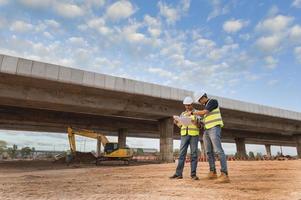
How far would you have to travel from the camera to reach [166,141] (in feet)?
72.8

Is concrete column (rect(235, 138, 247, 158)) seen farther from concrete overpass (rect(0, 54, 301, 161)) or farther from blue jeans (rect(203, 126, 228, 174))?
blue jeans (rect(203, 126, 228, 174))

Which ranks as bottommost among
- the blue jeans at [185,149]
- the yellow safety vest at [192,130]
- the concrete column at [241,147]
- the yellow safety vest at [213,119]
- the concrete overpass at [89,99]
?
the blue jeans at [185,149]

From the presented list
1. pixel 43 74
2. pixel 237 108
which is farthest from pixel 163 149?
pixel 43 74

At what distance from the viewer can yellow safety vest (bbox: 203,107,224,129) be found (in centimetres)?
561

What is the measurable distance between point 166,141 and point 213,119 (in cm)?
1683

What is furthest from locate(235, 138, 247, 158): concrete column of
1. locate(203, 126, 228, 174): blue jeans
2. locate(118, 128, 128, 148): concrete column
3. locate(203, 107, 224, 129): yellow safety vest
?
locate(203, 107, 224, 129): yellow safety vest

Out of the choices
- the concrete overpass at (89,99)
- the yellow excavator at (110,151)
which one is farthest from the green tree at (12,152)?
the yellow excavator at (110,151)

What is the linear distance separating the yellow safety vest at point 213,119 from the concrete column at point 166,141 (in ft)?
54.0

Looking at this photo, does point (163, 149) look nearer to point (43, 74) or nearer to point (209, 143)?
point (43, 74)

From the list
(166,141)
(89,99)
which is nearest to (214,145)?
(89,99)

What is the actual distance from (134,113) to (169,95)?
11.8 ft

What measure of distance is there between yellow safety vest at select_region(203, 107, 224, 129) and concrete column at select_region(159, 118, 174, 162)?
16458 mm

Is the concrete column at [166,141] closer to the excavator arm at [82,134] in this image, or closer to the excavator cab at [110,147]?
the excavator cab at [110,147]

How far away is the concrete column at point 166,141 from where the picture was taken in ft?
71.6
